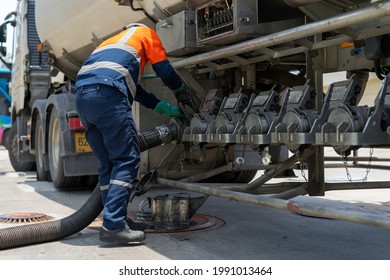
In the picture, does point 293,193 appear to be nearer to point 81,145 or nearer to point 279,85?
point 279,85

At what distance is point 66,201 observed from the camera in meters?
6.64

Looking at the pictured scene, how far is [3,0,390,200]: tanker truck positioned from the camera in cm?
341

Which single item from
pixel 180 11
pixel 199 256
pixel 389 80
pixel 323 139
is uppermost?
pixel 180 11

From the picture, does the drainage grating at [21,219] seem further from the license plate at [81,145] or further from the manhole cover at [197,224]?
the license plate at [81,145]

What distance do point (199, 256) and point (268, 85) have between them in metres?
2.47

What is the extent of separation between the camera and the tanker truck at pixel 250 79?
3409mm

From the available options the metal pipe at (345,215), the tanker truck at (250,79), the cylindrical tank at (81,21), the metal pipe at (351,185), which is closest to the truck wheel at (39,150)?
the cylindrical tank at (81,21)

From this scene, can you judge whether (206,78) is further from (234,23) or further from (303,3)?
(303,3)

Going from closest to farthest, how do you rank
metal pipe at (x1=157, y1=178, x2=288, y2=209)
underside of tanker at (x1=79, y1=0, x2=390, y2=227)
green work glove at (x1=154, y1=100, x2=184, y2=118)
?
underside of tanker at (x1=79, y1=0, x2=390, y2=227) → metal pipe at (x1=157, y1=178, x2=288, y2=209) → green work glove at (x1=154, y1=100, x2=184, y2=118)

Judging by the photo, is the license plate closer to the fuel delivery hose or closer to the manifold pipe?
the fuel delivery hose

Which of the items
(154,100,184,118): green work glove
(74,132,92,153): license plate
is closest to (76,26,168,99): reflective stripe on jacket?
(154,100,184,118): green work glove

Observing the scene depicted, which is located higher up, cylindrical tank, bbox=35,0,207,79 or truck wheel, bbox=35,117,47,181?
cylindrical tank, bbox=35,0,207,79

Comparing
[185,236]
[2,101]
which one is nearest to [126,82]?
[185,236]

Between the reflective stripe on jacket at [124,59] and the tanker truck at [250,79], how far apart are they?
413 millimetres
